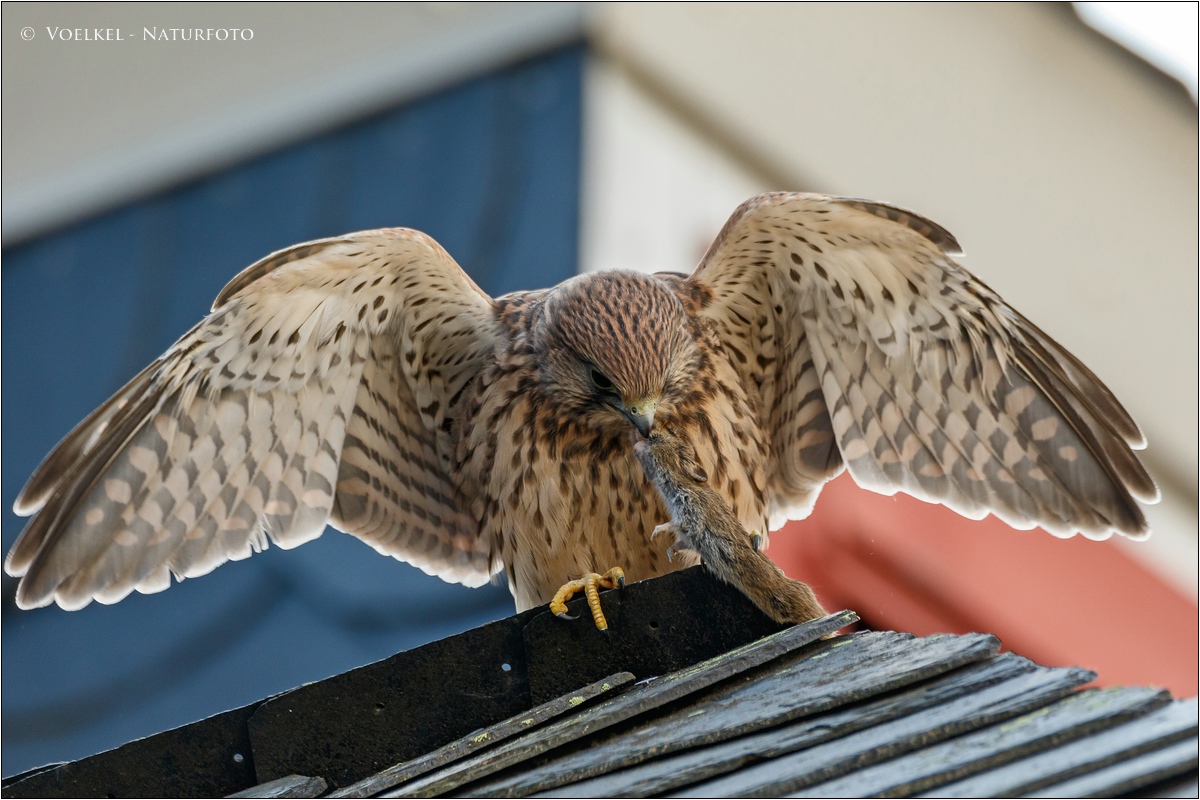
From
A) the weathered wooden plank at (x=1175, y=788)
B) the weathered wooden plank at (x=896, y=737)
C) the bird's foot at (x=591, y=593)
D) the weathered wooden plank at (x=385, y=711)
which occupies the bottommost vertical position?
the weathered wooden plank at (x=1175, y=788)

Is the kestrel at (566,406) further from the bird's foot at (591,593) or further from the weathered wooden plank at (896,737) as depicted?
the weathered wooden plank at (896,737)

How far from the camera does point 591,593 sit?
96.7 inches

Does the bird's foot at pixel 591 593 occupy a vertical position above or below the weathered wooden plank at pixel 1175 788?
above

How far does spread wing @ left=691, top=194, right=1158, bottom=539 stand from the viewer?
3.59m

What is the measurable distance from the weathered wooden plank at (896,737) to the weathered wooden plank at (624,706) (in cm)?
34

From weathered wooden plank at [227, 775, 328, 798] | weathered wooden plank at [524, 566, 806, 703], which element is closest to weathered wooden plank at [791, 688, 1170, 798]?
weathered wooden plank at [524, 566, 806, 703]

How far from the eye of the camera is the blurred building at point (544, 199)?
21.2ft

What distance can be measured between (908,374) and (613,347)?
0.93m

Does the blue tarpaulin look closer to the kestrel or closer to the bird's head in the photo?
the kestrel

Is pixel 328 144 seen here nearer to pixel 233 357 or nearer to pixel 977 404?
pixel 233 357

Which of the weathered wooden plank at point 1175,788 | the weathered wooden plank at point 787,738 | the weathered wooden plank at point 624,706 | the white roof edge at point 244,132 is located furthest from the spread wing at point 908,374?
the white roof edge at point 244,132

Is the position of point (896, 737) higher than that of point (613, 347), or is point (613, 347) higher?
Result: point (613, 347)

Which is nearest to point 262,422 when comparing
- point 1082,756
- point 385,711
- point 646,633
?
point 385,711

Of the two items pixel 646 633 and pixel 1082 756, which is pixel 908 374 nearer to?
pixel 646 633
